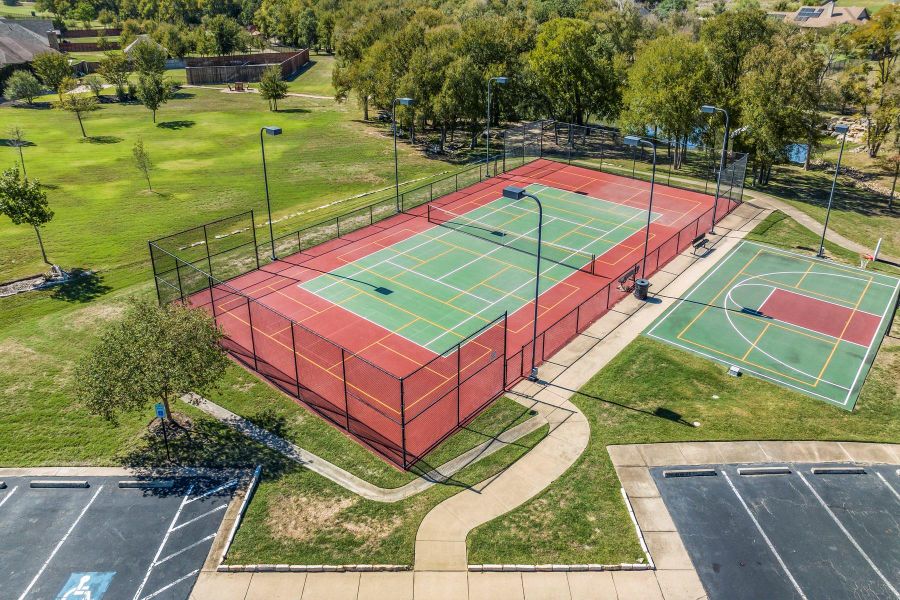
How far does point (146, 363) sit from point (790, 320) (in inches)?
1219

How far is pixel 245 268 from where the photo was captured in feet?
128

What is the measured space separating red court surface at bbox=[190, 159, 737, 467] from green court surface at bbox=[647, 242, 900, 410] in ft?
13.6

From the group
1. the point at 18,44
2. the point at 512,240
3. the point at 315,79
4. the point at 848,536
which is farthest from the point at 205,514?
the point at 18,44

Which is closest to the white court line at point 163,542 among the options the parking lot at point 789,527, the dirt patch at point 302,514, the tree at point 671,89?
the dirt patch at point 302,514

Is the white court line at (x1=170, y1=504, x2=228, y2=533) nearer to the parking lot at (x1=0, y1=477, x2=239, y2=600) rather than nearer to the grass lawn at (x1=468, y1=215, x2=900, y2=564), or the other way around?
the parking lot at (x1=0, y1=477, x2=239, y2=600)

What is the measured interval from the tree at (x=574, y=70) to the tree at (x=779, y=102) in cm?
1560

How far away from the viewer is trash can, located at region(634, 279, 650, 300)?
114ft

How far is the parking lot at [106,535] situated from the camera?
18.8 metres

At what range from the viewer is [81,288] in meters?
37.1

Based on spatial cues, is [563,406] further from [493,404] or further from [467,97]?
[467,97]

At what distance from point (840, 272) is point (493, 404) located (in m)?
26.0

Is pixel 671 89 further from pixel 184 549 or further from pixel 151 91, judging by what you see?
pixel 151 91

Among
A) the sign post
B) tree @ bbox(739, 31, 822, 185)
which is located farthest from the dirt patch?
tree @ bbox(739, 31, 822, 185)

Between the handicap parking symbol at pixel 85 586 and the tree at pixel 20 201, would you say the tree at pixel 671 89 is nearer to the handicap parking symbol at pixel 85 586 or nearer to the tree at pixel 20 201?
the tree at pixel 20 201
